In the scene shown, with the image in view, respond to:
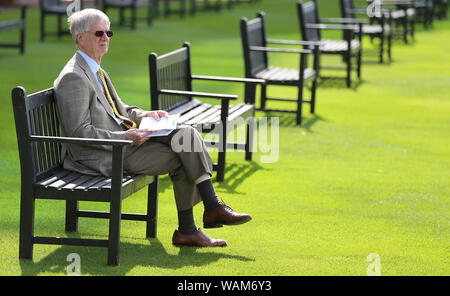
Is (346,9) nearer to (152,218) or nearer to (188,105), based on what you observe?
(188,105)

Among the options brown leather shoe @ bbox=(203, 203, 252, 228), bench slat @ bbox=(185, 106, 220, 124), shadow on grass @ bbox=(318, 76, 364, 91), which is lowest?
shadow on grass @ bbox=(318, 76, 364, 91)

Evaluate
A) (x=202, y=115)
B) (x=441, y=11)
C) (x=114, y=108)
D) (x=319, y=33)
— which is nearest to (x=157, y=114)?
(x=114, y=108)

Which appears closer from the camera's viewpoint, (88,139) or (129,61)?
(88,139)

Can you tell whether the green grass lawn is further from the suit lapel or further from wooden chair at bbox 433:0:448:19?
wooden chair at bbox 433:0:448:19

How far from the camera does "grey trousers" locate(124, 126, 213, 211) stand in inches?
218

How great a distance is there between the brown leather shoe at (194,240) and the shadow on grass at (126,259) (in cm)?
4

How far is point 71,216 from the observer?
6020 mm

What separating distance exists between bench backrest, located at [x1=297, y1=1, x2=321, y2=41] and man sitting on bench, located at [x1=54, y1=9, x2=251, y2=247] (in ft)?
26.6

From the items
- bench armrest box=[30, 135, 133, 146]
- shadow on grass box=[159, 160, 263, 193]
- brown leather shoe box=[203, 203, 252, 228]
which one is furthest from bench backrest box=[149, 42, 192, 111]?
bench armrest box=[30, 135, 133, 146]

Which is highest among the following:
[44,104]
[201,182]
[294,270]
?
[44,104]

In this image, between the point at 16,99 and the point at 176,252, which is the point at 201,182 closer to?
the point at 176,252

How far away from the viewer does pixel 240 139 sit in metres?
9.76

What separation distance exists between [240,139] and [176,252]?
4.19 metres
